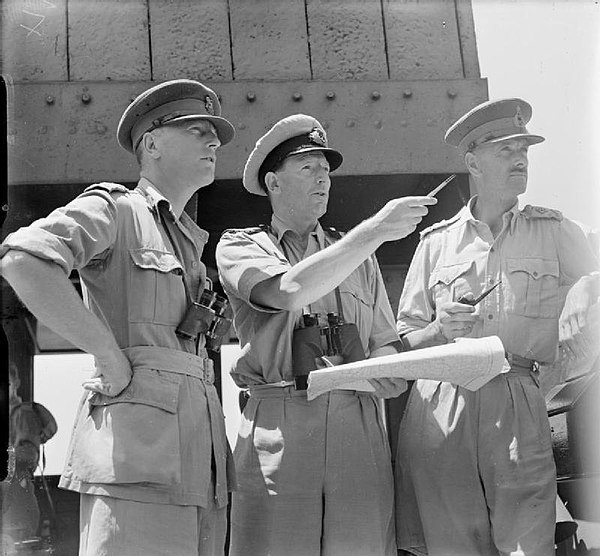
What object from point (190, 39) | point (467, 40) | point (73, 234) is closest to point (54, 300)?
point (73, 234)

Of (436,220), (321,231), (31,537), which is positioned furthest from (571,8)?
(31,537)

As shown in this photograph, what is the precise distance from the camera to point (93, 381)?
2.60m

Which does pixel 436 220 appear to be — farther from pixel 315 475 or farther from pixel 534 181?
pixel 315 475

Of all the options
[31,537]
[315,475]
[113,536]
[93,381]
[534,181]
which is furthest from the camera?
[534,181]

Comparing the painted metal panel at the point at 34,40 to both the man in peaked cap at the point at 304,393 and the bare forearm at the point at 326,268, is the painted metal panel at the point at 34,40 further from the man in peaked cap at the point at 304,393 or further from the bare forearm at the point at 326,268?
the bare forearm at the point at 326,268

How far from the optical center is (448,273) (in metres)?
3.30

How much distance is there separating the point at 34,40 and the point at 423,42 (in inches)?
57.7

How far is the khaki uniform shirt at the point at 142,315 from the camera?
2.49 meters

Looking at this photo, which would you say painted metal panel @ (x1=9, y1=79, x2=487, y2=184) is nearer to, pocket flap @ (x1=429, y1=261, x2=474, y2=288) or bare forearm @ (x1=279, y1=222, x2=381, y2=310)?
pocket flap @ (x1=429, y1=261, x2=474, y2=288)

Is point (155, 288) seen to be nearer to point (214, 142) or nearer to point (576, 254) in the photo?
point (214, 142)

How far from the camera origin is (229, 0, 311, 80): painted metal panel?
3617mm

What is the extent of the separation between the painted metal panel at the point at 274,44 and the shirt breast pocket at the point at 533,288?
1116mm

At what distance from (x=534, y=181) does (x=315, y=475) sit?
4.39ft

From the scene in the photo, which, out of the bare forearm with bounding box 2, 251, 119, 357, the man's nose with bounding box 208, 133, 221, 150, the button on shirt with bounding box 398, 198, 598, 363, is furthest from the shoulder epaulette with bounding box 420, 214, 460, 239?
the bare forearm with bounding box 2, 251, 119, 357
